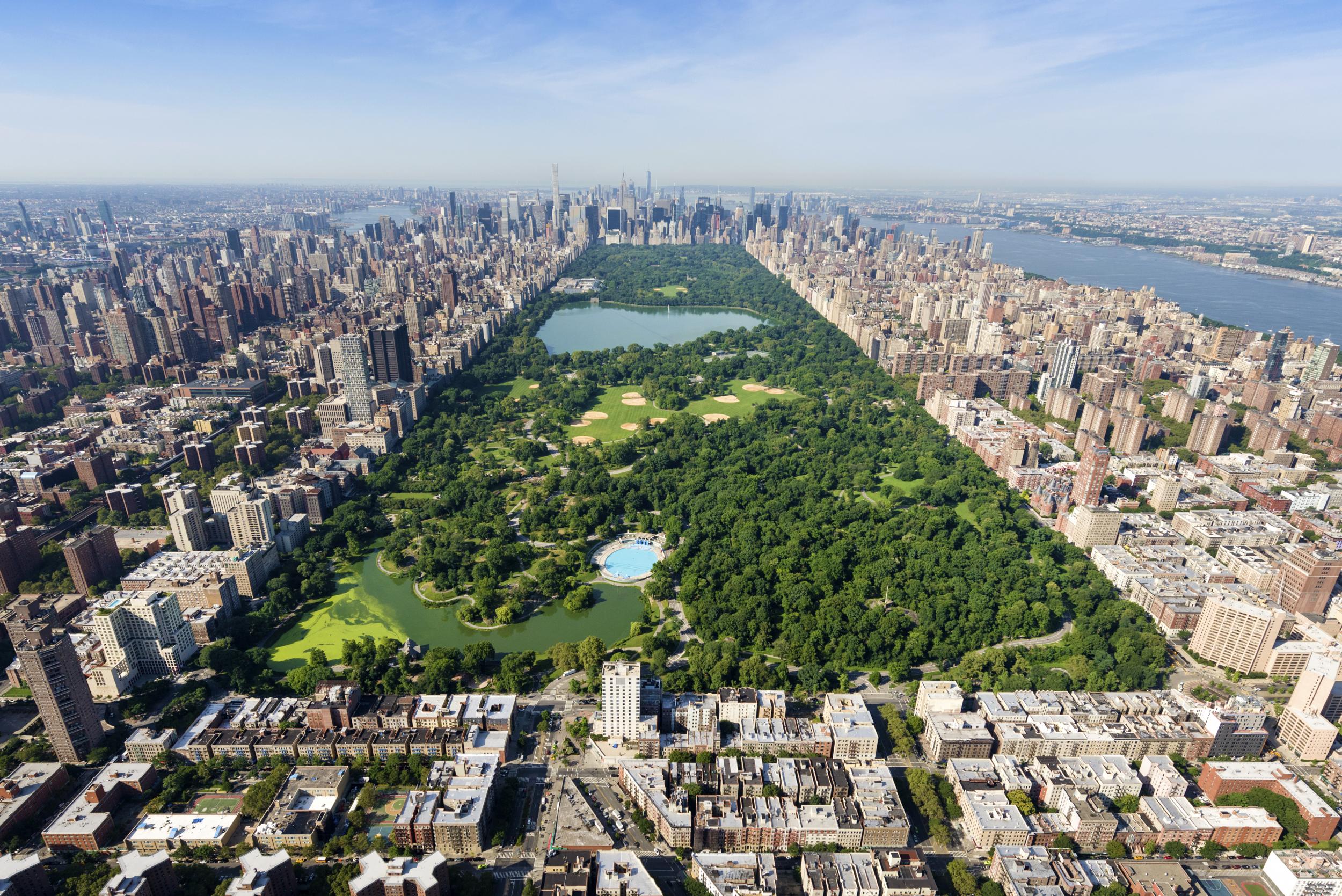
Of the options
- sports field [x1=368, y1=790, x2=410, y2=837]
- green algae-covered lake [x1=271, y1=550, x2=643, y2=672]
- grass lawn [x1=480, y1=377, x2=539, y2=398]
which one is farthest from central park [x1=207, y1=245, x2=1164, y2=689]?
sports field [x1=368, y1=790, x2=410, y2=837]

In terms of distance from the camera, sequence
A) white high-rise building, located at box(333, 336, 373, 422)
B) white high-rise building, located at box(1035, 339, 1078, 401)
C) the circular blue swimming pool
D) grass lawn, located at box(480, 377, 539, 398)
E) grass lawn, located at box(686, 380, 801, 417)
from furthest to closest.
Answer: grass lawn, located at box(480, 377, 539, 398)
grass lawn, located at box(686, 380, 801, 417)
white high-rise building, located at box(1035, 339, 1078, 401)
white high-rise building, located at box(333, 336, 373, 422)
the circular blue swimming pool

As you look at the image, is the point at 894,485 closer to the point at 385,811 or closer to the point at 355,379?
the point at 385,811

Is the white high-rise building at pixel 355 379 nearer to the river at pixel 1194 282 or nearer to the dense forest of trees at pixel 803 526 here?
the dense forest of trees at pixel 803 526

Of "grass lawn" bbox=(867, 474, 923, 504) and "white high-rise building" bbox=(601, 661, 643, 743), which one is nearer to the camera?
"white high-rise building" bbox=(601, 661, 643, 743)

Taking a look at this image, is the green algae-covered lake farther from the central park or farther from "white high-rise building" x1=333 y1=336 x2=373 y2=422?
"white high-rise building" x1=333 y1=336 x2=373 y2=422

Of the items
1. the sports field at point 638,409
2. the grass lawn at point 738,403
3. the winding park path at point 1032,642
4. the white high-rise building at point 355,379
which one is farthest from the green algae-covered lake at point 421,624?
the grass lawn at point 738,403

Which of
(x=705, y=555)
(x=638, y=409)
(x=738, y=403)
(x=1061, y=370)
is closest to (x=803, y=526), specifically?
(x=705, y=555)

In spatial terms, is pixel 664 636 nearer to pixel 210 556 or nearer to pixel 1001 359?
pixel 210 556
